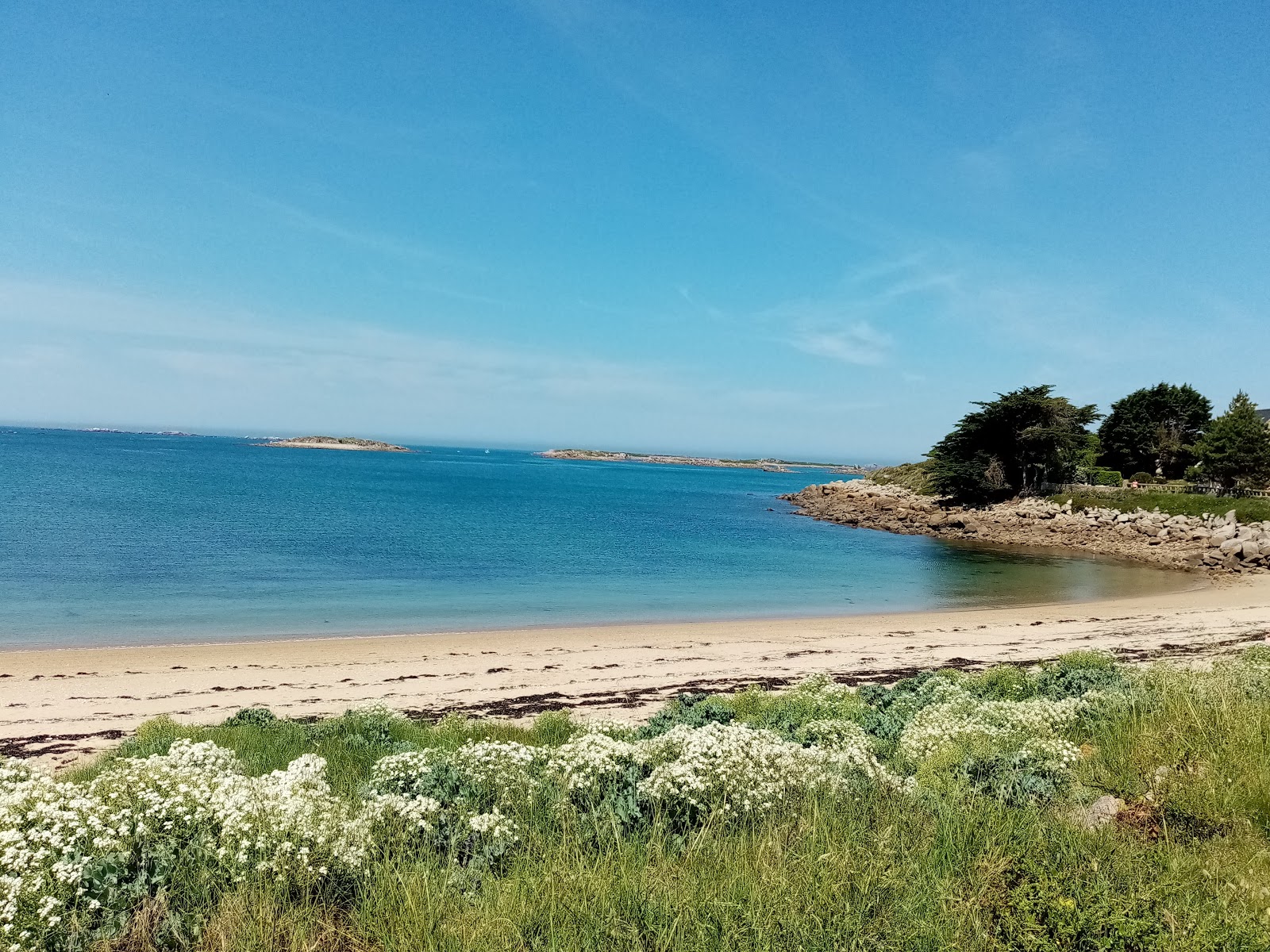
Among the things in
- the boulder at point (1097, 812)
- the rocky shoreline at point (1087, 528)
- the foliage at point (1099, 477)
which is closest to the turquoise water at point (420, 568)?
the rocky shoreline at point (1087, 528)

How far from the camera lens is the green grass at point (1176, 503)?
4625 centimetres

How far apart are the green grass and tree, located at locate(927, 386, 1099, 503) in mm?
5064

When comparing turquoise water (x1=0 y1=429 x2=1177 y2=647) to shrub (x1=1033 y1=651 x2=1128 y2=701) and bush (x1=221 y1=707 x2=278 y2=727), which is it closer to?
bush (x1=221 y1=707 x2=278 y2=727)

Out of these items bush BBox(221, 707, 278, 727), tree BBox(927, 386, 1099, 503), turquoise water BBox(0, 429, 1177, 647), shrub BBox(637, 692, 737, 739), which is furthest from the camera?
tree BBox(927, 386, 1099, 503)

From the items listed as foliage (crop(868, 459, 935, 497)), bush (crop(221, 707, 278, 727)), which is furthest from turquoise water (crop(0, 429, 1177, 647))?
foliage (crop(868, 459, 935, 497))

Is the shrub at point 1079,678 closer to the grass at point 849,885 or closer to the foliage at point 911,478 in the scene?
the grass at point 849,885

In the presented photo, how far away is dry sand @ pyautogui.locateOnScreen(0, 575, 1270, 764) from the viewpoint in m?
13.5

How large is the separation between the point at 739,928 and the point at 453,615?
21984mm

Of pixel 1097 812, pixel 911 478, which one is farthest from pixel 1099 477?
pixel 1097 812

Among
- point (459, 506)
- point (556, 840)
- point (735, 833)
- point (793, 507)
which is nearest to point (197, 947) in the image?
point (556, 840)

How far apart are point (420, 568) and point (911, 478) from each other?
75.6 m

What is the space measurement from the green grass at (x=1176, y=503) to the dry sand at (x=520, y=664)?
2678 cm

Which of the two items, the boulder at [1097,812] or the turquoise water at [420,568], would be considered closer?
the boulder at [1097,812]

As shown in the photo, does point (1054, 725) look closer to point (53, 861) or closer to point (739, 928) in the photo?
point (739, 928)
